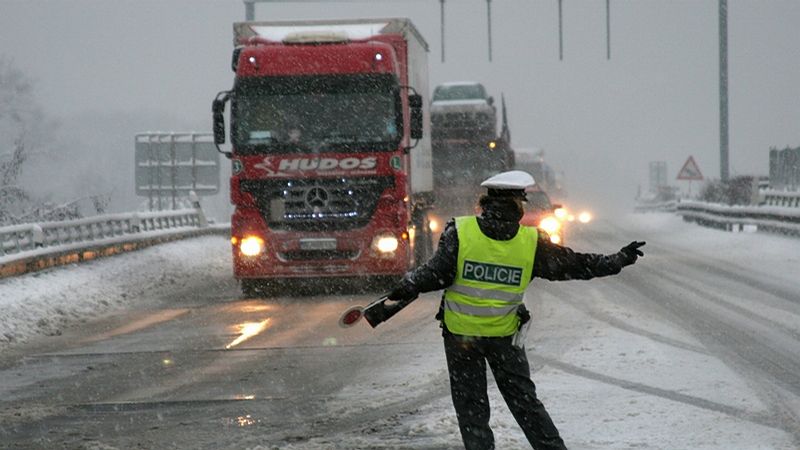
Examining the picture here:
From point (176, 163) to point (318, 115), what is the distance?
19.8m

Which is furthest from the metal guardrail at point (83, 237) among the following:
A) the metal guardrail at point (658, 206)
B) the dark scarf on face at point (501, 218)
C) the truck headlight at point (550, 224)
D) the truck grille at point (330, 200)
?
the metal guardrail at point (658, 206)

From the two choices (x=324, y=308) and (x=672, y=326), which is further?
(x=324, y=308)

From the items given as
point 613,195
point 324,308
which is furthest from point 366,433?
point 613,195

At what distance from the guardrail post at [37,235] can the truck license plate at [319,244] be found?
4049 mm

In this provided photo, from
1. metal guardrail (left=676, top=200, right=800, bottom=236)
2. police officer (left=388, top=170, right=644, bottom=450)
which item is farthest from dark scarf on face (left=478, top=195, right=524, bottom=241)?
metal guardrail (left=676, top=200, right=800, bottom=236)

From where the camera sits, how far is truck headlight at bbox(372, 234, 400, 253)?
62.1ft

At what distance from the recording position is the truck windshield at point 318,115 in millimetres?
18875

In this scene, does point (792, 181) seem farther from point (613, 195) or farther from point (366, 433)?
point (613, 195)

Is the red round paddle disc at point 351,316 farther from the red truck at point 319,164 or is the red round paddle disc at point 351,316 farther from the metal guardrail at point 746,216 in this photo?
the metal guardrail at point 746,216

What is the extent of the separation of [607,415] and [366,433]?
165 centimetres

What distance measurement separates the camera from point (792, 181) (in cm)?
3834

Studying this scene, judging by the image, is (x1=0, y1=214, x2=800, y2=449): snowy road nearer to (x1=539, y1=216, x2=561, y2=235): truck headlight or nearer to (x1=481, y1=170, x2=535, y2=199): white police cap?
(x1=481, y1=170, x2=535, y2=199): white police cap

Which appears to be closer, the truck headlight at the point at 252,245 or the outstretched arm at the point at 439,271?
the outstretched arm at the point at 439,271

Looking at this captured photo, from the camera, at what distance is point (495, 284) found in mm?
6625
